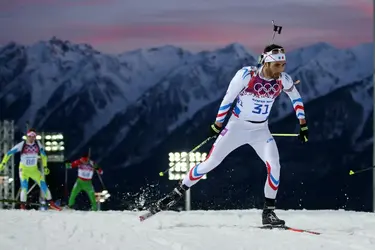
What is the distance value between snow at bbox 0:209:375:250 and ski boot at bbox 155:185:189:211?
0.20 meters

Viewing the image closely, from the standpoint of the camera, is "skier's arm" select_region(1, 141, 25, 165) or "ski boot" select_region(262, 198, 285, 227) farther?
"skier's arm" select_region(1, 141, 25, 165)

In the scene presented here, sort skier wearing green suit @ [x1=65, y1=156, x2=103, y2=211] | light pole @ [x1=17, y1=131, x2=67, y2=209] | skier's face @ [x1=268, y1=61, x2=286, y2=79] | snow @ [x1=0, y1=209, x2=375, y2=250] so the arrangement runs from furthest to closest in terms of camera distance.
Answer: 1. light pole @ [x1=17, y1=131, x2=67, y2=209]
2. skier wearing green suit @ [x1=65, y1=156, x2=103, y2=211]
3. skier's face @ [x1=268, y1=61, x2=286, y2=79]
4. snow @ [x1=0, y1=209, x2=375, y2=250]

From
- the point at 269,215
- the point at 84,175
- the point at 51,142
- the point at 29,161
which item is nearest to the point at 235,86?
the point at 269,215

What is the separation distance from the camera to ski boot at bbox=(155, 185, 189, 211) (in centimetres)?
915

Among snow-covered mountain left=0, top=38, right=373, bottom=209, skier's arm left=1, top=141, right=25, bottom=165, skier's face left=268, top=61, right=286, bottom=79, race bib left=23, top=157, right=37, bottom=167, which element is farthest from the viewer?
snow-covered mountain left=0, top=38, right=373, bottom=209

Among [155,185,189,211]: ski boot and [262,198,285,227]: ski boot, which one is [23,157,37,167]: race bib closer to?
[155,185,189,211]: ski boot

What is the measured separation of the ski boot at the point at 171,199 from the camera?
9.15 metres

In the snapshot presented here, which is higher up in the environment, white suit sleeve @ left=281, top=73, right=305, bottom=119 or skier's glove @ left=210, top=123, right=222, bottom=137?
white suit sleeve @ left=281, top=73, right=305, bottom=119

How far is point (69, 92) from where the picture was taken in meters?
118

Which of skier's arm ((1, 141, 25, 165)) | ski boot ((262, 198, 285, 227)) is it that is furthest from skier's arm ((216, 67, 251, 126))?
skier's arm ((1, 141, 25, 165))

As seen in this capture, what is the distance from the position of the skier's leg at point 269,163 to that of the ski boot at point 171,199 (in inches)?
40.0

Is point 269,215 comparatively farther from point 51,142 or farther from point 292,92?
point 51,142

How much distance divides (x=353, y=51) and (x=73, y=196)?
344ft

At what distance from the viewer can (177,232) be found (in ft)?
26.5
